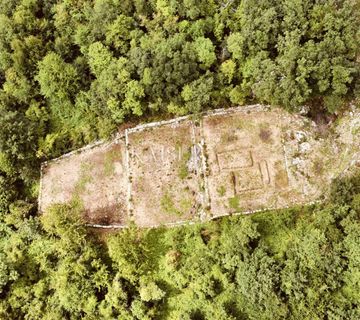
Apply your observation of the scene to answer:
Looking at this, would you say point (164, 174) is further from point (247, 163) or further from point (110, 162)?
point (247, 163)

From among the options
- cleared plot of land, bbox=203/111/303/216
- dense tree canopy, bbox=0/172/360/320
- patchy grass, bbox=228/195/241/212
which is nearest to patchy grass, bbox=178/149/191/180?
cleared plot of land, bbox=203/111/303/216

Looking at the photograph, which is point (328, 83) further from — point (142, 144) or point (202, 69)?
point (142, 144)

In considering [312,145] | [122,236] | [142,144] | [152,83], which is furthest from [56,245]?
[312,145]

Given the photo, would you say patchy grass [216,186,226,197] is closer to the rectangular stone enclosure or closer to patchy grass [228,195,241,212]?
the rectangular stone enclosure

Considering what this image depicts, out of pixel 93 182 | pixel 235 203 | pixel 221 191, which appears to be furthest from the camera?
pixel 93 182

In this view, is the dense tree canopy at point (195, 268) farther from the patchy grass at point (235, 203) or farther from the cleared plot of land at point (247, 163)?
the cleared plot of land at point (247, 163)

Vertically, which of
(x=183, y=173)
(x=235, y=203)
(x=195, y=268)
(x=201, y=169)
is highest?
(x=201, y=169)

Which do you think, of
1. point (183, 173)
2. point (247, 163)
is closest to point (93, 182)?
point (183, 173)
